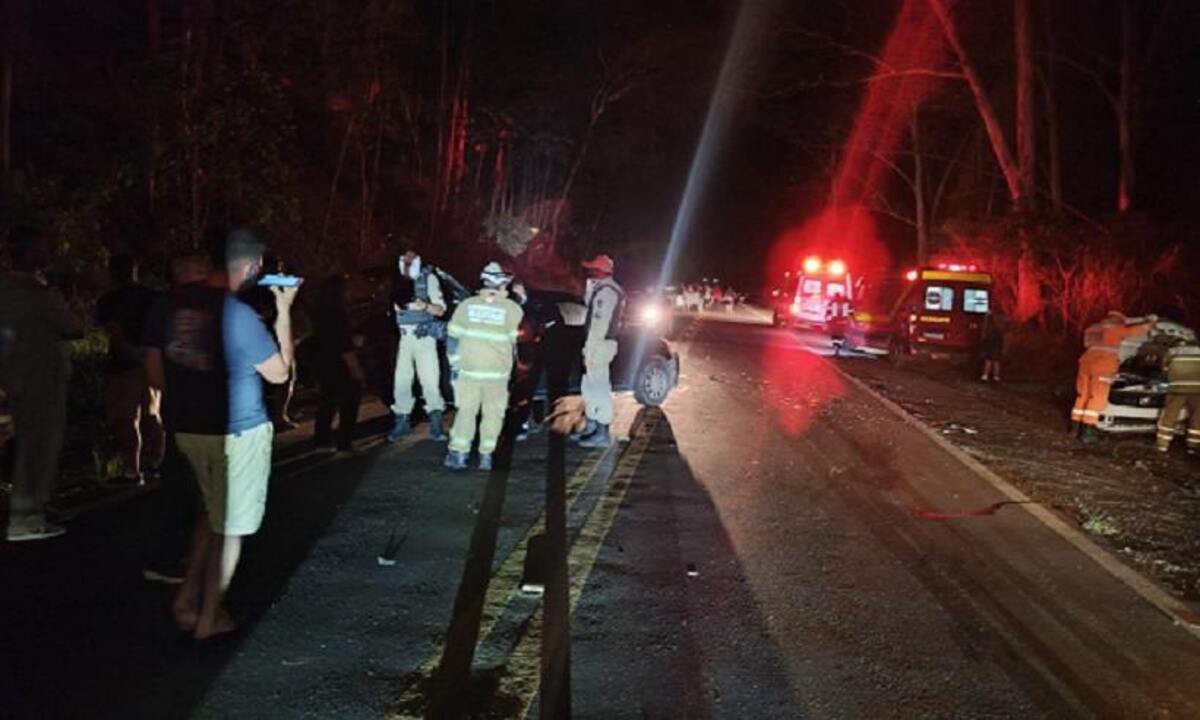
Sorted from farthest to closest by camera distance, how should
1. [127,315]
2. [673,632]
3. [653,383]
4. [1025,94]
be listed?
1. [1025,94]
2. [653,383]
3. [127,315]
4. [673,632]

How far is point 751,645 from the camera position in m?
4.97

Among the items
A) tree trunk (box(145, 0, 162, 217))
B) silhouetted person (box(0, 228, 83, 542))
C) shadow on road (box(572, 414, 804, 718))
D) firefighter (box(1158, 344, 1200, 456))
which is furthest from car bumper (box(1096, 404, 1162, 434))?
tree trunk (box(145, 0, 162, 217))

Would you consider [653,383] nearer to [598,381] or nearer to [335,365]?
[598,381]

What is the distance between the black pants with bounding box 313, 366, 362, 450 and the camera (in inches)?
354

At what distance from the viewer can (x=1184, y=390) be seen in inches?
407

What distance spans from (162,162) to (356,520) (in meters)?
8.02

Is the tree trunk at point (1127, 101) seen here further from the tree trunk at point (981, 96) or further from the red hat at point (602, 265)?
the red hat at point (602, 265)

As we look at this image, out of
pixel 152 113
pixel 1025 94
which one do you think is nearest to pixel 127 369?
pixel 152 113

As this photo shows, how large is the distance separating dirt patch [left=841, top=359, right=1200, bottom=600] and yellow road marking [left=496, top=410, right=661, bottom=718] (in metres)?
3.44

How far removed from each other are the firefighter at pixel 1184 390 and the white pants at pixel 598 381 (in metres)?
5.59

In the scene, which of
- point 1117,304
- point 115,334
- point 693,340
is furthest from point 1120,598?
point 693,340

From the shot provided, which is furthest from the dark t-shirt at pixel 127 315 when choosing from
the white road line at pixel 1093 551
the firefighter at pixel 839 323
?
the firefighter at pixel 839 323

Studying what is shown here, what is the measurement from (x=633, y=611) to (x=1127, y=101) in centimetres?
2476

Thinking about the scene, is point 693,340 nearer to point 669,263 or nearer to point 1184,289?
point 1184,289
